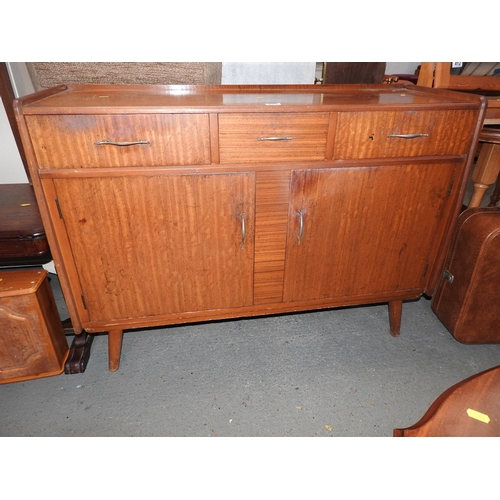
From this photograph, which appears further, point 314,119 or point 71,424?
point 71,424

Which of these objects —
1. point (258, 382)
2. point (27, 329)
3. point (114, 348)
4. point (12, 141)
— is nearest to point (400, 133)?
point (258, 382)

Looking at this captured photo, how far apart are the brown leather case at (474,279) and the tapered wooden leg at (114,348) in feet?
4.84

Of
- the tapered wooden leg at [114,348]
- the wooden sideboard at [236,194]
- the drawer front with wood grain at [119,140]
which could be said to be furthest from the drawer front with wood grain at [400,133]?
the tapered wooden leg at [114,348]

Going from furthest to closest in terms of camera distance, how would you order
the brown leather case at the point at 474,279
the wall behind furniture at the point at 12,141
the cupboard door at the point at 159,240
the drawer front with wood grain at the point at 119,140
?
the wall behind furniture at the point at 12,141 → the brown leather case at the point at 474,279 → the cupboard door at the point at 159,240 → the drawer front with wood grain at the point at 119,140

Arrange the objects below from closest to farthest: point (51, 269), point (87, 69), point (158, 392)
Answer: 1. point (158, 392)
2. point (87, 69)
3. point (51, 269)

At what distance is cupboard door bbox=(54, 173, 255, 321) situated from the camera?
3.71 feet

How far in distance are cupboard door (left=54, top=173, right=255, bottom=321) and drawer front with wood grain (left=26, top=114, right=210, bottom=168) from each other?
6 cm

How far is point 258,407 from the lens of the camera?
1314 millimetres

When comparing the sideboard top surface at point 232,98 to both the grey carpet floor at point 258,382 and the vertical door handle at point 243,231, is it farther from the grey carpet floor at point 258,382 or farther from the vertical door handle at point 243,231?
the grey carpet floor at point 258,382

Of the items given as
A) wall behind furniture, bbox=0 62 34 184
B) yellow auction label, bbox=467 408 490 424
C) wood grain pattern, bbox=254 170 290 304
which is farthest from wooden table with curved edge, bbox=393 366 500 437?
wall behind furniture, bbox=0 62 34 184

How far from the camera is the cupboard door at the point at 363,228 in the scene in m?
1.25

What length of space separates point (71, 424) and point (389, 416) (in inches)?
45.0
